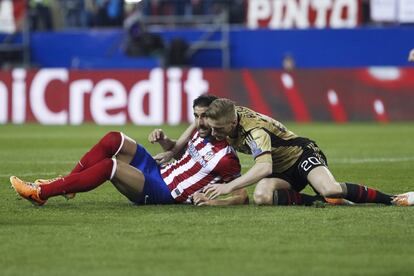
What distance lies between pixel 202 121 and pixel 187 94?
15608 mm

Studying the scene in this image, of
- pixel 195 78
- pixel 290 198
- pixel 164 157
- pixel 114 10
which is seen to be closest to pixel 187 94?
pixel 195 78

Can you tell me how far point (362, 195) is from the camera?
925 centimetres

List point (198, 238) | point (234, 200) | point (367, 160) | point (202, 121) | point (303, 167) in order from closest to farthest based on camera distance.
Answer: point (198, 238) < point (202, 121) < point (303, 167) < point (234, 200) < point (367, 160)

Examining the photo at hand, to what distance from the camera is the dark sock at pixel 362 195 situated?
9.20m

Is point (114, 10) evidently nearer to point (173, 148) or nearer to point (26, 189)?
point (173, 148)

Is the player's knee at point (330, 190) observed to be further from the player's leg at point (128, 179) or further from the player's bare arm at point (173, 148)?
the player's leg at point (128, 179)

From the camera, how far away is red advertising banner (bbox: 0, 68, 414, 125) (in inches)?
949

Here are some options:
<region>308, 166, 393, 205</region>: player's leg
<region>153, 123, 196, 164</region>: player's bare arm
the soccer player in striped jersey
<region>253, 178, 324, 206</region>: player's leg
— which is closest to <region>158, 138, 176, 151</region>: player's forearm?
<region>153, 123, 196, 164</region>: player's bare arm

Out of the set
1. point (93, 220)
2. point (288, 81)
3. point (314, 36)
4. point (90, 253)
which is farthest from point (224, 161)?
point (314, 36)

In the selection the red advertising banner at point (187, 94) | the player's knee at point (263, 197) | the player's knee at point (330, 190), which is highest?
the player's knee at point (330, 190)

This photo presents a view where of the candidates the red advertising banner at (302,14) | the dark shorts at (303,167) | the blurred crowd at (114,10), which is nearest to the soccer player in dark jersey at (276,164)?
the dark shorts at (303,167)

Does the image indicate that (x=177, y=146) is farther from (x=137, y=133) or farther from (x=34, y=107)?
(x=34, y=107)

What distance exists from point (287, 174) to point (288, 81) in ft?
49.0

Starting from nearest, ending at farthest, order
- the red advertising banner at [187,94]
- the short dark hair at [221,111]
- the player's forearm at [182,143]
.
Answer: the short dark hair at [221,111] → the player's forearm at [182,143] → the red advertising banner at [187,94]
